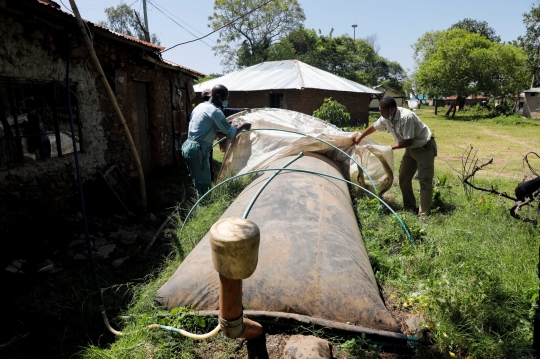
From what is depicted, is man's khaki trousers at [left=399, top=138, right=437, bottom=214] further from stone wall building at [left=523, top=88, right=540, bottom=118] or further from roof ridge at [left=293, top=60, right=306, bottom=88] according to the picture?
stone wall building at [left=523, top=88, right=540, bottom=118]

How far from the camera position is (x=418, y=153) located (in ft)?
14.8

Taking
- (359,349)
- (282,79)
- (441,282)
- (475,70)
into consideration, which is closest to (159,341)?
(359,349)

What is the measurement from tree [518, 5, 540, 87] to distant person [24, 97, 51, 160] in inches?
1473

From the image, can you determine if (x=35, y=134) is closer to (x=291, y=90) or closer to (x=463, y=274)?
(x=463, y=274)

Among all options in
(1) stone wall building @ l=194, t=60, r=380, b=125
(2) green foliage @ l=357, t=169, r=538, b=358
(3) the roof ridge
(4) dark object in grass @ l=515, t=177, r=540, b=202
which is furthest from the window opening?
(3) the roof ridge

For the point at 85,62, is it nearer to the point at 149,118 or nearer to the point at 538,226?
the point at 149,118

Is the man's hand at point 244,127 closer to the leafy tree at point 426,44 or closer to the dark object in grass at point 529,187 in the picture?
the dark object in grass at point 529,187

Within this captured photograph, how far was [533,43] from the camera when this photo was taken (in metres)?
31.9

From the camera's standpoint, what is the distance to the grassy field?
6.82 ft

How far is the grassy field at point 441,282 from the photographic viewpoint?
2078mm

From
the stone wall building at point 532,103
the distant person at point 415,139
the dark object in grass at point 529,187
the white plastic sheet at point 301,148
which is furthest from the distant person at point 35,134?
the stone wall building at point 532,103

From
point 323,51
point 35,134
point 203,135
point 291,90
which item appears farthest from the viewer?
point 323,51

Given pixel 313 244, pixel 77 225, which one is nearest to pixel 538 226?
pixel 313 244

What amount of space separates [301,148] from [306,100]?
1220cm
